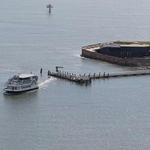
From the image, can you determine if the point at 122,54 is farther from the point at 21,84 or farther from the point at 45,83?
the point at 21,84

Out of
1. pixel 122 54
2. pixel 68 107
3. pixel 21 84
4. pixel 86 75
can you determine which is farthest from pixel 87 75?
pixel 68 107

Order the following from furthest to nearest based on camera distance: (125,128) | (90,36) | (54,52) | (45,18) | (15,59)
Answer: (45,18), (90,36), (54,52), (15,59), (125,128)

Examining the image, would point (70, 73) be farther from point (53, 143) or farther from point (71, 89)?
point (53, 143)

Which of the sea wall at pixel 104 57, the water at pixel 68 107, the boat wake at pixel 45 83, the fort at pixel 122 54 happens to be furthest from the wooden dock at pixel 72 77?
the fort at pixel 122 54

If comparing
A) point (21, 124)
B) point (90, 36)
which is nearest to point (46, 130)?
point (21, 124)

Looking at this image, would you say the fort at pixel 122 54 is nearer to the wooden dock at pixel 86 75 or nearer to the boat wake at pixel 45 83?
the wooden dock at pixel 86 75

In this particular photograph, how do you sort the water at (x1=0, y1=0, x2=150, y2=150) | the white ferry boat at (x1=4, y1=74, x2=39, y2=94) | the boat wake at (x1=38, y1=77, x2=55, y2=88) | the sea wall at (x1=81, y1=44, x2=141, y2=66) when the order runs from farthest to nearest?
the sea wall at (x1=81, y1=44, x2=141, y2=66), the boat wake at (x1=38, y1=77, x2=55, y2=88), the white ferry boat at (x1=4, y1=74, x2=39, y2=94), the water at (x1=0, y1=0, x2=150, y2=150)

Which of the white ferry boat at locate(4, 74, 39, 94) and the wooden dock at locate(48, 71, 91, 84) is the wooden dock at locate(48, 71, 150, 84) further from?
the white ferry boat at locate(4, 74, 39, 94)

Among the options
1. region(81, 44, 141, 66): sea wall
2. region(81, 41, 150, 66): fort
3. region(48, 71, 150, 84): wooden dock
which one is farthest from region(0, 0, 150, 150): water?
region(81, 41, 150, 66): fort
